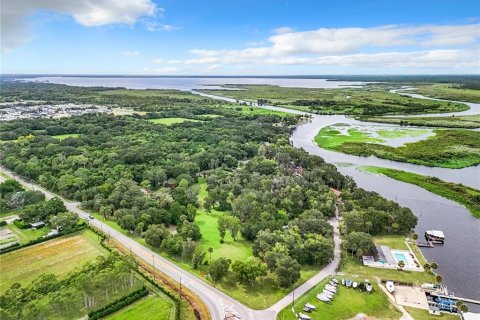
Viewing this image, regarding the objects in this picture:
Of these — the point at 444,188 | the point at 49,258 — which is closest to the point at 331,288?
the point at 49,258

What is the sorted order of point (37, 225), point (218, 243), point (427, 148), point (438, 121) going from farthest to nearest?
point (438, 121) → point (427, 148) → point (37, 225) → point (218, 243)

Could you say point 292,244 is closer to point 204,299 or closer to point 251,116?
point 204,299

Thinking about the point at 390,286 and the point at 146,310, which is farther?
the point at 390,286

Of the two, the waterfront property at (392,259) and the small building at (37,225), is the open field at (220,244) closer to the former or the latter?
the waterfront property at (392,259)

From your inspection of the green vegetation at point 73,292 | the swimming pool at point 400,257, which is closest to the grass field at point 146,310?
the green vegetation at point 73,292

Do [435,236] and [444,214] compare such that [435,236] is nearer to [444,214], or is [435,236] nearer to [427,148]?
[444,214]

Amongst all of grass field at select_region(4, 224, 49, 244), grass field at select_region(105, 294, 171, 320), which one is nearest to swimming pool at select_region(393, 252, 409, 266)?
grass field at select_region(105, 294, 171, 320)

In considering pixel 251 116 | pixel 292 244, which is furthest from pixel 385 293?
pixel 251 116
